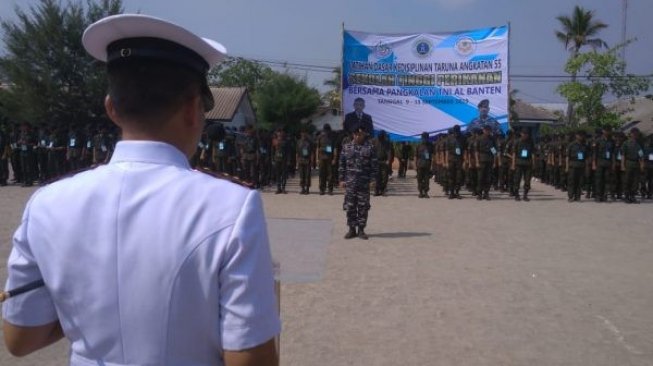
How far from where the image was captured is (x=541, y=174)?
2084 centimetres

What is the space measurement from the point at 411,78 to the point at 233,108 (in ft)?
85.0

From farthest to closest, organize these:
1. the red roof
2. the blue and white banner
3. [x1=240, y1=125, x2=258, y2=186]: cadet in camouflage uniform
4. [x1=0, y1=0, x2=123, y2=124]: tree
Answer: the red roof < [x1=0, y1=0, x2=123, y2=124]: tree < [x1=240, y1=125, x2=258, y2=186]: cadet in camouflage uniform < the blue and white banner

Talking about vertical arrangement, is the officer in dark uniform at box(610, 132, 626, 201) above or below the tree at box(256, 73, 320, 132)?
below

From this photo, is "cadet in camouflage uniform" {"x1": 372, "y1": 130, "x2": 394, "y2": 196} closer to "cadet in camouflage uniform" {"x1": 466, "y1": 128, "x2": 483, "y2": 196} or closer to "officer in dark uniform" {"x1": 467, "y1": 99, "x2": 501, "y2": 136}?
"cadet in camouflage uniform" {"x1": 466, "y1": 128, "x2": 483, "y2": 196}

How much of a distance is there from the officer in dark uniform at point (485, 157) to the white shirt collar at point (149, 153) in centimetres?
1394

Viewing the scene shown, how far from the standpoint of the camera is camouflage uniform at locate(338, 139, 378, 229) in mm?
8984

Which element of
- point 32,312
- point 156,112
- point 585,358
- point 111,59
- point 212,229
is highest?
point 111,59

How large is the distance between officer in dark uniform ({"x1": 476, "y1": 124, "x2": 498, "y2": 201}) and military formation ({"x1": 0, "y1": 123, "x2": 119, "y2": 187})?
9.57m

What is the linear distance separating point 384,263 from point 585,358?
3205 millimetres

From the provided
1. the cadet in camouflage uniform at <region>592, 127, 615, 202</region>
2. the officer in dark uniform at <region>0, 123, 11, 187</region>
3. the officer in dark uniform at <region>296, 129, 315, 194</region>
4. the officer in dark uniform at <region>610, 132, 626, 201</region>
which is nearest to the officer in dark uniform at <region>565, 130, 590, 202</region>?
the cadet in camouflage uniform at <region>592, 127, 615, 202</region>

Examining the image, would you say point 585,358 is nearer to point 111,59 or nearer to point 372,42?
point 111,59

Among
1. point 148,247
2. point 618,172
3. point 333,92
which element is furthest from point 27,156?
point 333,92

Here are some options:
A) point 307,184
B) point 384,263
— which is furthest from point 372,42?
point 384,263

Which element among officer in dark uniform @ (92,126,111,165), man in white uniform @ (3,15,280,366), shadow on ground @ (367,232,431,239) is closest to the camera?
man in white uniform @ (3,15,280,366)
